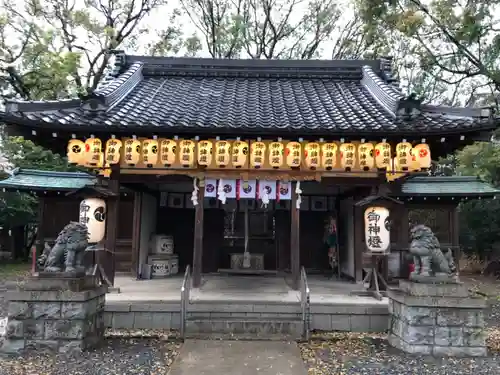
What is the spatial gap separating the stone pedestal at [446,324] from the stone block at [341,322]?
1.40 metres

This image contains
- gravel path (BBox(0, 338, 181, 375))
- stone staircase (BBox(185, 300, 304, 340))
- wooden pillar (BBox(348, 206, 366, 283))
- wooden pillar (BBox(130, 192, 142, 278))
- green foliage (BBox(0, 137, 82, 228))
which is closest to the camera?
gravel path (BBox(0, 338, 181, 375))

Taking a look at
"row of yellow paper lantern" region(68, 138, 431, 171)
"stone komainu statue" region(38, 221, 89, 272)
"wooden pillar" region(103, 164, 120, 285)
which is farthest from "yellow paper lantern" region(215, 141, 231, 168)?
"stone komainu statue" region(38, 221, 89, 272)

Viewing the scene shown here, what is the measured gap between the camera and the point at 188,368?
576 centimetres

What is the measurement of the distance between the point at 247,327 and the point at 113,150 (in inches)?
187

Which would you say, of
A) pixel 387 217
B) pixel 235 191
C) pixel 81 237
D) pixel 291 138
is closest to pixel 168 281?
pixel 235 191

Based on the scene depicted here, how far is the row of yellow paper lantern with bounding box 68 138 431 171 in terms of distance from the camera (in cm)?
894

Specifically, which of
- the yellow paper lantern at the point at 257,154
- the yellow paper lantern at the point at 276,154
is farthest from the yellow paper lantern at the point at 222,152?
the yellow paper lantern at the point at 276,154

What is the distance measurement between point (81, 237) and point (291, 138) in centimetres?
469

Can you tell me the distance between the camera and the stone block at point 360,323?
25.9 feet

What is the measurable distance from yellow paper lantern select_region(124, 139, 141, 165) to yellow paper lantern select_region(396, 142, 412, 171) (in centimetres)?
575

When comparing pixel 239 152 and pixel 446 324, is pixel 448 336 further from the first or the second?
pixel 239 152

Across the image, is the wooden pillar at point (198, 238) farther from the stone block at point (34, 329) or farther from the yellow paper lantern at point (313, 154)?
the stone block at point (34, 329)

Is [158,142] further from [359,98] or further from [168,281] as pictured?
[359,98]

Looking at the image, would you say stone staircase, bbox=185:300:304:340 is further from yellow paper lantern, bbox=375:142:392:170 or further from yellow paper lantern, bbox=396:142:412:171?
yellow paper lantern, bbox=396:142:412:171
